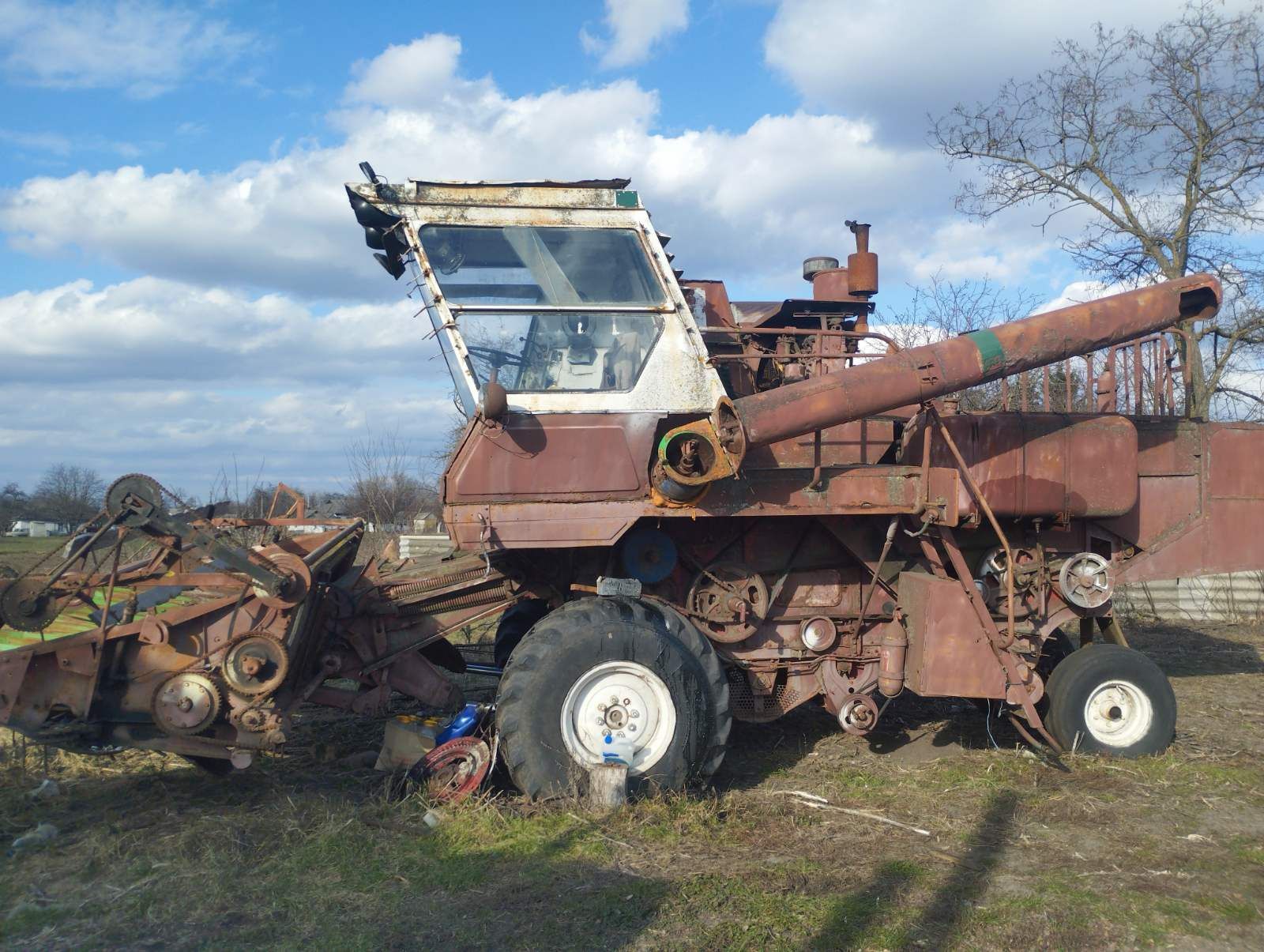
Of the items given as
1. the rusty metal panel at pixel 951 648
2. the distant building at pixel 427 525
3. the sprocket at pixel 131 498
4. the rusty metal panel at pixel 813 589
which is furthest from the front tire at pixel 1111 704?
the distant building at pixel 427 525

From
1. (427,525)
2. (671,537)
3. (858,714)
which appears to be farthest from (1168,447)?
(427,525)

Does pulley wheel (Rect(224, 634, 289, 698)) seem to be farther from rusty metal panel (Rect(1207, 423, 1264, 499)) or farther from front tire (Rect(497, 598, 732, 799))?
rusty metal panel (Rect(1207, 423, 1264, 499))

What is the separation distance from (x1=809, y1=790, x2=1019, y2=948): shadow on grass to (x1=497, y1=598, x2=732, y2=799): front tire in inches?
51.2

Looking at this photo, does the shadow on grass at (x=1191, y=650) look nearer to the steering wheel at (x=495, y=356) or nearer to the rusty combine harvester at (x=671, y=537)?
the rusty combine harvester at (x=671, y=537)

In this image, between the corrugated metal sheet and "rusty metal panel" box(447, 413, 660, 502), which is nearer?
"rusty metal panel" box(447, 413, 660, 502)

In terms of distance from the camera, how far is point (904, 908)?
4.32 meters

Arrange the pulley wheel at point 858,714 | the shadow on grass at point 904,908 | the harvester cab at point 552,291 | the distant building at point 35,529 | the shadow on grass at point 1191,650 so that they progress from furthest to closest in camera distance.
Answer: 1. the distant building at point 35,529
2. the shadow on grass at point 1191,650
3. the pulley wheel at point 858,714
4. the harvester cab at point 552,291
5. the shadow on grass at point 904,908

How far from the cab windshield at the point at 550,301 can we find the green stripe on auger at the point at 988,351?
193cm

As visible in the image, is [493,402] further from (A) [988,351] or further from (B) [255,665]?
(A) [988,351]

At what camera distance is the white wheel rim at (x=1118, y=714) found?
260 inches

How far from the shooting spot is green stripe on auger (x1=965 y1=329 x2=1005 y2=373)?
606 centimetres

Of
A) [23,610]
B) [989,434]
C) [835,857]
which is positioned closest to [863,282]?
[989,434]

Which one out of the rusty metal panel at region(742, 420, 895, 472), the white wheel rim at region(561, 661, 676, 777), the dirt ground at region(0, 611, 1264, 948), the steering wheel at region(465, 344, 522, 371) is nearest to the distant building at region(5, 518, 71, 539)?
the dirt ground at region(0, 611, 1264, 948)

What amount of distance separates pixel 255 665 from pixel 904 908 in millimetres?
3455
